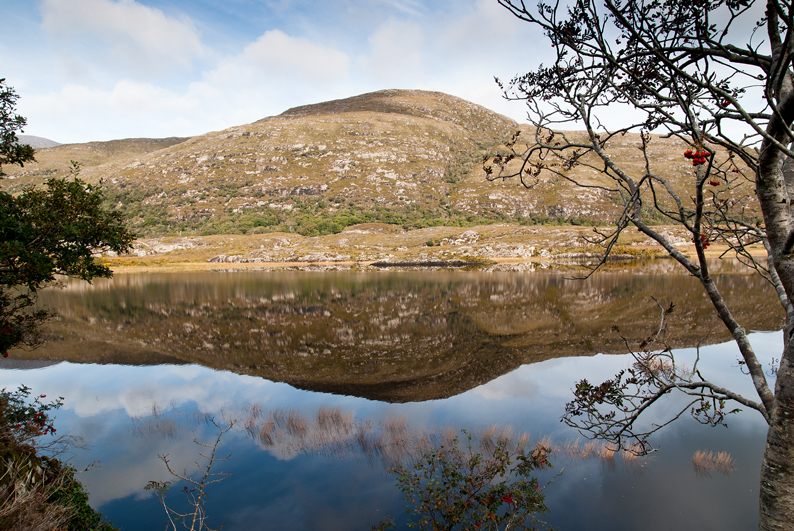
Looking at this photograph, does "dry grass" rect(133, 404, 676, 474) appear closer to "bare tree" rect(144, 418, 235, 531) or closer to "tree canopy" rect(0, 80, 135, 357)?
"bare tree" rect(144, 418, 235, 531)

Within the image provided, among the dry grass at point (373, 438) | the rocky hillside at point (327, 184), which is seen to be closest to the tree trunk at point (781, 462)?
the dry grass at point (373, 438)

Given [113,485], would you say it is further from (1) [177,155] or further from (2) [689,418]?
(1) [177,155]

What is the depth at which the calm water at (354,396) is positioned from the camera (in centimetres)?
794

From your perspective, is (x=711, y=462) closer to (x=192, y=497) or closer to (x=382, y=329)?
(x=192, y=497)

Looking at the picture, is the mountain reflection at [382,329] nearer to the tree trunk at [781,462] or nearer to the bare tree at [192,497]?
the bare tree at [192,497]

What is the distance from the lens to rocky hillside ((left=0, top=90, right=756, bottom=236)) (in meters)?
124

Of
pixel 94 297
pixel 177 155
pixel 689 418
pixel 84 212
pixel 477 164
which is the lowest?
pixel 94 297

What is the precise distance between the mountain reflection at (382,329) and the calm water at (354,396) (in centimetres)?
16

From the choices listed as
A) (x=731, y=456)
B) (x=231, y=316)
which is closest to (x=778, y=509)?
(x=731, y=456)

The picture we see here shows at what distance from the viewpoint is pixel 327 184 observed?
144000mm

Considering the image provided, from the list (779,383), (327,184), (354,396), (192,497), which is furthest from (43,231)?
(327,184)

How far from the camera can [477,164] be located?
177 m

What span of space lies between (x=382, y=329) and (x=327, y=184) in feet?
416

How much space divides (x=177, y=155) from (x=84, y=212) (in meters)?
180
